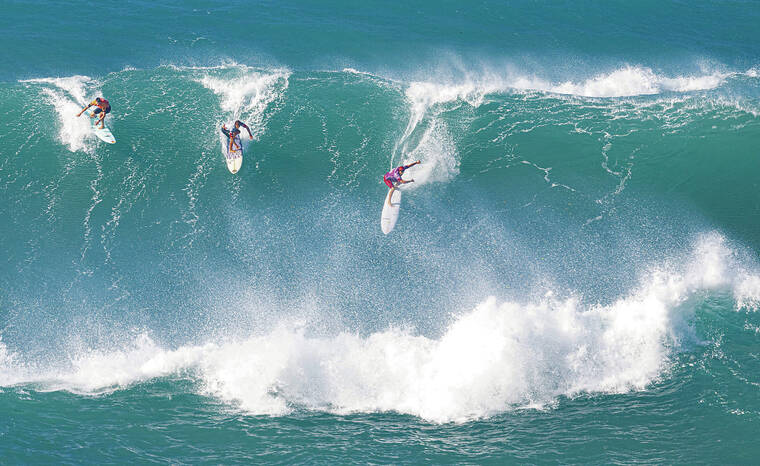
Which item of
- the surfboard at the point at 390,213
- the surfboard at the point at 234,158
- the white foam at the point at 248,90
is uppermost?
the white foam at the point at 248,90

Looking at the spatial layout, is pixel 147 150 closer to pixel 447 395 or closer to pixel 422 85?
pixel 422 85

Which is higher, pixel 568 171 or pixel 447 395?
pixel 568 171

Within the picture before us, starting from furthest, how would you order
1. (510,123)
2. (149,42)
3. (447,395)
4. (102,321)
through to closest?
(149,42) → (510,123) → (102,321) → (447,395)

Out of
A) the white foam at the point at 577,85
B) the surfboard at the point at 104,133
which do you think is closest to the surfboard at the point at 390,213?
the white foam at the point at 577,85

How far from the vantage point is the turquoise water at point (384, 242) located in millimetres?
26078

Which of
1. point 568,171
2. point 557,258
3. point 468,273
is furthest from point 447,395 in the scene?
point 568,171

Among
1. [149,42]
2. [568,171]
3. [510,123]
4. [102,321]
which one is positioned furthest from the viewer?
[149,42]

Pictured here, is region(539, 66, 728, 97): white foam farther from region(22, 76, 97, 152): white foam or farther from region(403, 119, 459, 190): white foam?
region(22, 76, 97, 152): white foam

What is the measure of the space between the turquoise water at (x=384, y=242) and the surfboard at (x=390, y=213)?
2.26 ft

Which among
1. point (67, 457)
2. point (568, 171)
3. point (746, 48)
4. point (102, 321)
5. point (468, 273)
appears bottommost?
point (67, 457)

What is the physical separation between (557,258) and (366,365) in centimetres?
1202

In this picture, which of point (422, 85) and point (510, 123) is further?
point (422, 85)

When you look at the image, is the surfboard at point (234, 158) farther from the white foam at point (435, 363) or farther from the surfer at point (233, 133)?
the white foam at point (435, 363)

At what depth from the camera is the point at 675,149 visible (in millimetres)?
36375
